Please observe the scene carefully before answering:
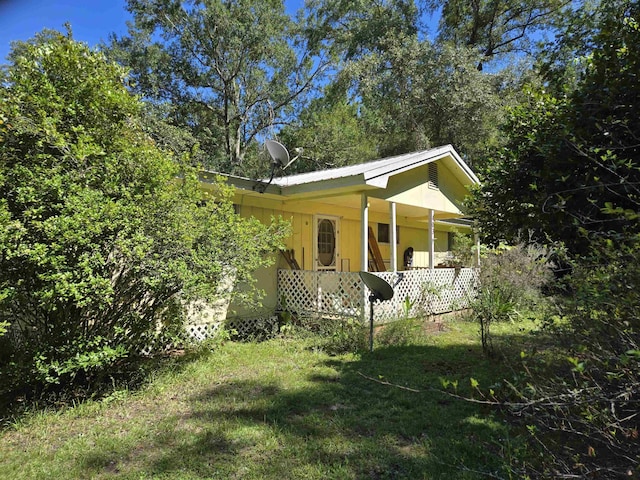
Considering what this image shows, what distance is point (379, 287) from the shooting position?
6660mm

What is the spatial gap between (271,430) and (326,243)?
724 centimetres

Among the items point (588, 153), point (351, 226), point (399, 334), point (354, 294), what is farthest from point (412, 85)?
point (588, 153)

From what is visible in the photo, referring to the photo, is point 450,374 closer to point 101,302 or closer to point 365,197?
point 365,197

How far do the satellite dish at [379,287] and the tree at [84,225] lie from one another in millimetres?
2634

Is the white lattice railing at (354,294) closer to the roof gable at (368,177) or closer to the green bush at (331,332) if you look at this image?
the green bush at (331,332)

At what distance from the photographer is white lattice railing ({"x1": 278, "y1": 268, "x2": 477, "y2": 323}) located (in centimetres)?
805

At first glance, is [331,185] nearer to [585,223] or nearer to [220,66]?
[585,223]

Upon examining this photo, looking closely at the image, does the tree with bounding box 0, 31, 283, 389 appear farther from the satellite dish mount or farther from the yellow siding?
the satellite dish mount

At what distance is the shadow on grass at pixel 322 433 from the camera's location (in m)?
3.15

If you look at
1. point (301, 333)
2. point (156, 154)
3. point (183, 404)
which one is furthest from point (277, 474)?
point (301, 333)

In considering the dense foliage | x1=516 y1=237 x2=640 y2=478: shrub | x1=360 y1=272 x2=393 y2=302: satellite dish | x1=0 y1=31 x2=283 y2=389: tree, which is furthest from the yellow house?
x1=516 y1=237 x2=640 y2=478: shrub

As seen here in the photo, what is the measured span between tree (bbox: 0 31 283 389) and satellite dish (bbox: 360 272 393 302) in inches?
104

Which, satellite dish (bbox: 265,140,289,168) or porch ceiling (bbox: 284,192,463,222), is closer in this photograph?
satellite dish (bbox: 265,140,289,168)

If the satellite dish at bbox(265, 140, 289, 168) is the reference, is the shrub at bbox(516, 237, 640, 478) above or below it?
below
